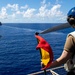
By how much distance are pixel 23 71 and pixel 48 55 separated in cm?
7055

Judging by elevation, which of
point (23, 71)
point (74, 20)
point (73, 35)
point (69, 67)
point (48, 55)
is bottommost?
point (23, 71)

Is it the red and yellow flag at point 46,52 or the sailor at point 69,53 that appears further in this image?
the red and yellow flag at point 46,52

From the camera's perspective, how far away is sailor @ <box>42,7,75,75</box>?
5.98 meters

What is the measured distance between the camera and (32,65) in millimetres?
83875

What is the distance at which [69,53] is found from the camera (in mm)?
6055

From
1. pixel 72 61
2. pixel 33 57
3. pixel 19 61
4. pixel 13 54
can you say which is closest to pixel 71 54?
pixel 72 61

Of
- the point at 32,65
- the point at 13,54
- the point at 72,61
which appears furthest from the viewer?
the point at 13,54

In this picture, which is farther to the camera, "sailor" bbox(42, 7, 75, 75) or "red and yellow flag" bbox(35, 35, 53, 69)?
"red and yellow flag" bbox(35, 35, 53, 69)

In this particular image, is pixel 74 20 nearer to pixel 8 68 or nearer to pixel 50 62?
pixel 50 62

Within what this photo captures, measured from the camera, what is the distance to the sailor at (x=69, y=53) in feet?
19.6

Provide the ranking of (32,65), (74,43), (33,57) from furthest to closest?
(33,57) < (32,65) < (74,43)

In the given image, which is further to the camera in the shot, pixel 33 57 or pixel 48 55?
pixel 33 57

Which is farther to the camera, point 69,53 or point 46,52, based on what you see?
point 46,52

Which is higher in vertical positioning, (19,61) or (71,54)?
(71,54)
